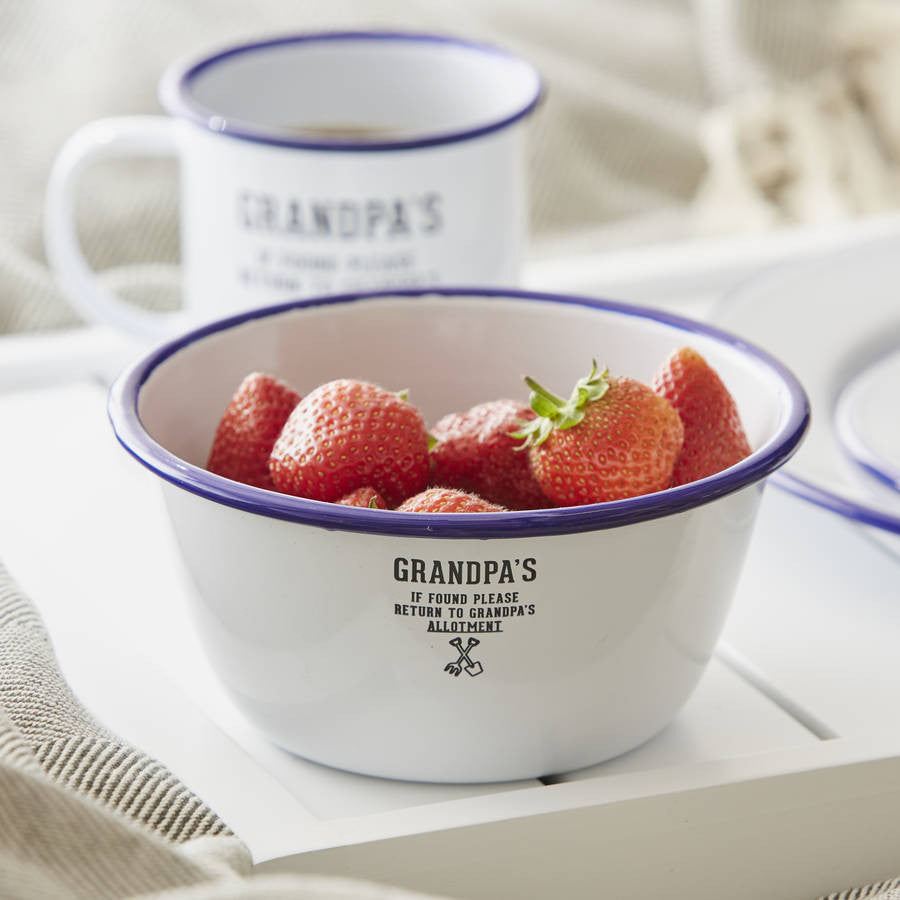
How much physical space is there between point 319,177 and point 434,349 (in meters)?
0.17

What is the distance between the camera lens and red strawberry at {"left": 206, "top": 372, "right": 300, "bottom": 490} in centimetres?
55

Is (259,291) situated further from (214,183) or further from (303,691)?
(303,691)

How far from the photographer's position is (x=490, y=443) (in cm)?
54

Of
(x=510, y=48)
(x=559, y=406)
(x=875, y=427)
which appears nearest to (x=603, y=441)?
(x=559, y=406)

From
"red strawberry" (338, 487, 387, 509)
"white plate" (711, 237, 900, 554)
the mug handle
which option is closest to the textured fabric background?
the mug handle

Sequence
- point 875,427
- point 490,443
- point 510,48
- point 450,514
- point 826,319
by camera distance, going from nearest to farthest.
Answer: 1. point 450,514
2. point 490,443
3. point 875,427
4. point 826,319
5. point 510,48

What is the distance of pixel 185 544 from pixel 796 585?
0.95 ft

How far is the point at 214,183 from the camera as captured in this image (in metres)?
0.78

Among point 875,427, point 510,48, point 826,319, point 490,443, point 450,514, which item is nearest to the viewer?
point 450,514

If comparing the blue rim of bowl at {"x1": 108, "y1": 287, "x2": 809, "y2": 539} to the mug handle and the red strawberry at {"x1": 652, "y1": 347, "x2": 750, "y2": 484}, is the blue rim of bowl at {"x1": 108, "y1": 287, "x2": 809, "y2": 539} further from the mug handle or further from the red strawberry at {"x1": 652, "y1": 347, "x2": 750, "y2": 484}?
the mug handle

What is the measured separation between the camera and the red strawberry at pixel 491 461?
54cm

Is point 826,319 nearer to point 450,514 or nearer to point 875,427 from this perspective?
point 875,427

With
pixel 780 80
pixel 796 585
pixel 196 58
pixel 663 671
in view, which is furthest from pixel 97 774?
pixel 780 80

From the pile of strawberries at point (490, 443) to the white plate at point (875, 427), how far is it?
0.59ft
